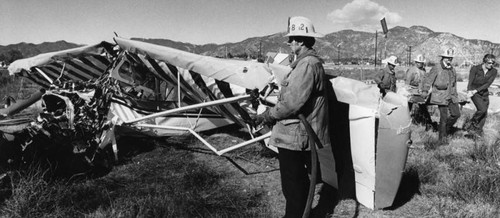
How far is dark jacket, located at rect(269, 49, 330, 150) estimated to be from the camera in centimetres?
282

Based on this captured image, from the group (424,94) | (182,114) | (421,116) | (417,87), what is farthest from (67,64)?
(421,116)

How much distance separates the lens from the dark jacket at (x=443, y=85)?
6.86 meters

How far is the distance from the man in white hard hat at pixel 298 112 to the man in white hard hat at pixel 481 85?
19.4 ft

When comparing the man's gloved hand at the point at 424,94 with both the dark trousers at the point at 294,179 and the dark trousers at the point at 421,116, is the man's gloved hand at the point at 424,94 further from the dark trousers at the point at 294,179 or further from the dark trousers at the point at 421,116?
the dark trousers at the point at 294,179

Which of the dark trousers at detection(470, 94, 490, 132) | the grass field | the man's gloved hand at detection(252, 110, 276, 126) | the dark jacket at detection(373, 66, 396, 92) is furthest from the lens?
the dark jacket at detection(373, 66, 396, 92)

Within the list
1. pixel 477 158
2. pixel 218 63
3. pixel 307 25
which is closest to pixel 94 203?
pixel 218 63

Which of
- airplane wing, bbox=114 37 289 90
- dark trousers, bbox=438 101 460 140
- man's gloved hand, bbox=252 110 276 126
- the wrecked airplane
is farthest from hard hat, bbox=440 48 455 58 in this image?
man's gloved hand, bbox=252 110 276 126

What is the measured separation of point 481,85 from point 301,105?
6461mm

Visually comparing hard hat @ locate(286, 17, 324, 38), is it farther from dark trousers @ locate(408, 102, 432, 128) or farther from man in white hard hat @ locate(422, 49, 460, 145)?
dark trousers @ locate(408, 102, 432, 128)

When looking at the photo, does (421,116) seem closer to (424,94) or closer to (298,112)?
(424,94)

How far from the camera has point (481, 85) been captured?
7324mm

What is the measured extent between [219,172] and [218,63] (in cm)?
167

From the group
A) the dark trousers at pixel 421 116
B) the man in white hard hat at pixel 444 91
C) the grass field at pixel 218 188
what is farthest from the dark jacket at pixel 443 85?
the grass field at pixel 218 188

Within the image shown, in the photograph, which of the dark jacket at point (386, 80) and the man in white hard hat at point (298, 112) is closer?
the man in white hard hat at point (298, 112)
